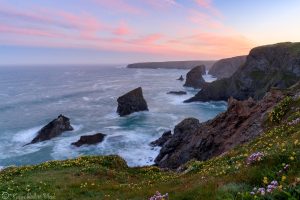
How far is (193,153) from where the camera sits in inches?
1828

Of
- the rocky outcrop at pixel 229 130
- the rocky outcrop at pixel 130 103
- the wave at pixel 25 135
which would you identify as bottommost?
the wave at pixel 25 135

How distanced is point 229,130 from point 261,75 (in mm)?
88319

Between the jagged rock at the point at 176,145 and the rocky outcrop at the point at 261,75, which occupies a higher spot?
the rocky outcrop at the point at 261,75

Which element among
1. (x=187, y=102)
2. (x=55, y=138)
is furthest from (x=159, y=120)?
(x=187, y=102)

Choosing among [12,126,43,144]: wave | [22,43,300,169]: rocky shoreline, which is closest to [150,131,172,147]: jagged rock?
[22,43,300,169]: rocky shoreline

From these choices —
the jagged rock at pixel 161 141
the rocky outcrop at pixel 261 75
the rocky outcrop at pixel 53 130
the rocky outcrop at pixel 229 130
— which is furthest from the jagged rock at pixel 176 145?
the rocky outcrop at pixel 261 75

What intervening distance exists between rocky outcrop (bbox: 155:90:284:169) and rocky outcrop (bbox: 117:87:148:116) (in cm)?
5601

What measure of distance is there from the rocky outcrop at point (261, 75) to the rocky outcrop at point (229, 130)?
6583 cm

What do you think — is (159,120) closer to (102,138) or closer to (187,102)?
(102,138)

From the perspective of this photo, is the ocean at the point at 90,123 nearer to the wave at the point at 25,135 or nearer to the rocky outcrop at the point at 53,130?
the wave at the point at 25,135

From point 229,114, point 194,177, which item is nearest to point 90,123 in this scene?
point 229,114

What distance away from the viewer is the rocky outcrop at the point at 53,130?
260 feet

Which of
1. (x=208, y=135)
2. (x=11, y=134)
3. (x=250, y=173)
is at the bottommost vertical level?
(x=11, y=134)

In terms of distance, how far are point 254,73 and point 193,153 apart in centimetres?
8903
